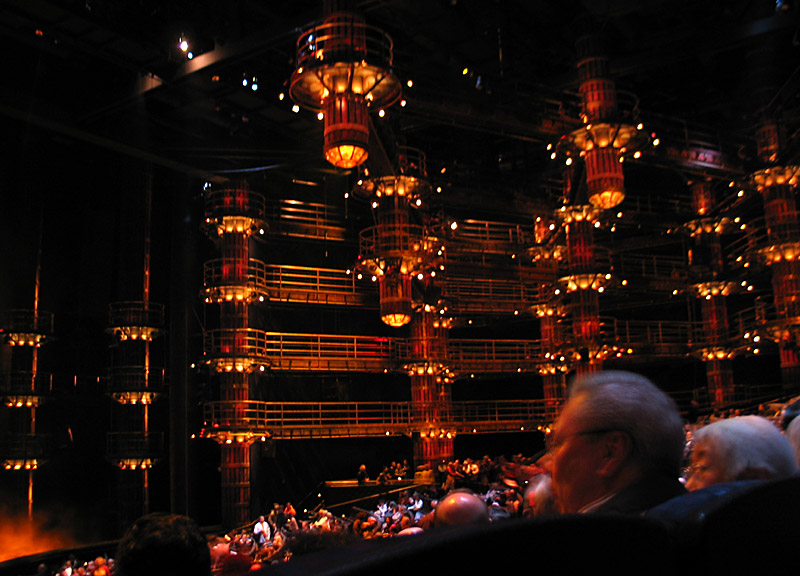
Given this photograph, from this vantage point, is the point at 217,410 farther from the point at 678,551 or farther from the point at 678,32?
the point at 678,551

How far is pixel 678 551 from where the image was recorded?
1072 mm

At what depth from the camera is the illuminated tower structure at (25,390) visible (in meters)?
18.9

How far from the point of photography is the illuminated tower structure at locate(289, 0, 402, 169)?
1218cm

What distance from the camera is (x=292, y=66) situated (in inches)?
832

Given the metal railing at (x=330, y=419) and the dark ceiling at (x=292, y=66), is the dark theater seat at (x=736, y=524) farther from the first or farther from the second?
the metal railing at (x=330, y=419)

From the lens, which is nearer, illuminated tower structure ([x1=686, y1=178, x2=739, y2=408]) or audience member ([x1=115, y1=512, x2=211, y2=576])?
audience member ([x1=115, y1=512, x2=211, y2=576])

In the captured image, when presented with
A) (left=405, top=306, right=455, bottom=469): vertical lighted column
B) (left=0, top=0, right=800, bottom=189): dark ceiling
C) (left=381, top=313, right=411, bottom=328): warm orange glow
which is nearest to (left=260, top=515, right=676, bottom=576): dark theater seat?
(left=0, top=0, right=800, bottom=189): dark ceiling

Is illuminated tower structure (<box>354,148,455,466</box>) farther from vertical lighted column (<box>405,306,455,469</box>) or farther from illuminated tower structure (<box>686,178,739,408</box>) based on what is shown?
illuminated tower structure (<box>686,178,739,408</box>)

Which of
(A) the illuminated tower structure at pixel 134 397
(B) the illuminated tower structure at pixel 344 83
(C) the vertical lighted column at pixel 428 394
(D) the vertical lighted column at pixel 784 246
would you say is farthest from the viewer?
(C) the vertical lighted column at pixel 428 394

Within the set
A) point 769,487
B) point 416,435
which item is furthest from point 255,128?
point 769,487

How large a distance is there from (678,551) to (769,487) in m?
0.26

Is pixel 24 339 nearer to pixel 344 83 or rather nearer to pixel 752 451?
pixel 344 83

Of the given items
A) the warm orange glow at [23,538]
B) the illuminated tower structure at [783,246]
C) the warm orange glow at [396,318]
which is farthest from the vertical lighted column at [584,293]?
the warm orange glow at [23,538]

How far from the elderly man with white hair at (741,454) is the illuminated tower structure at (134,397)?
20190mm
